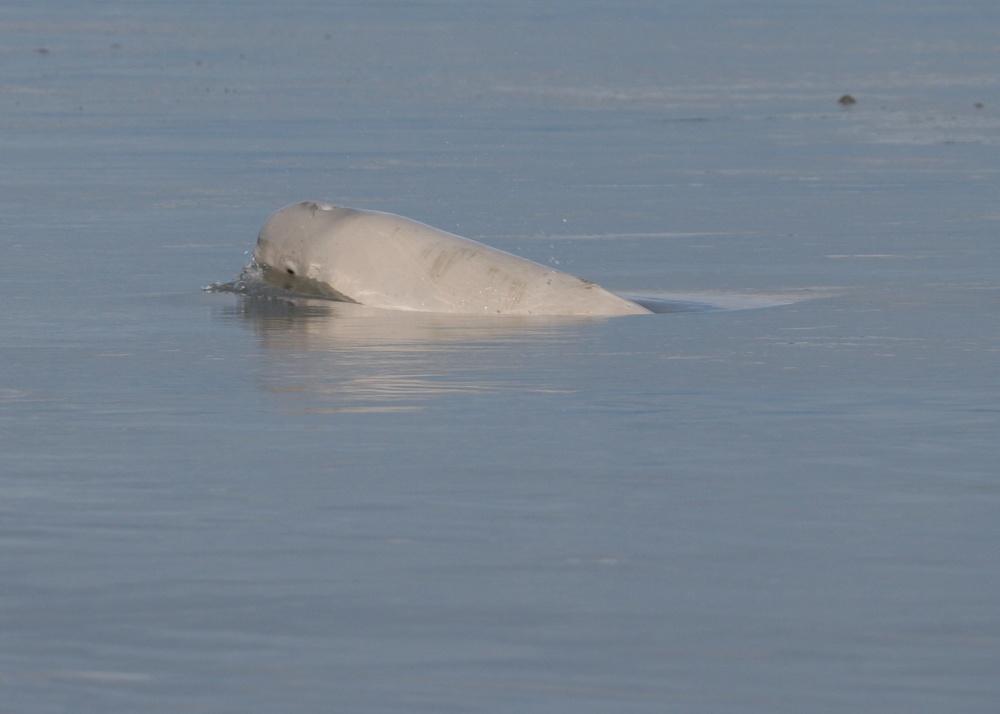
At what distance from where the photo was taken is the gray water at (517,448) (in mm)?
5773

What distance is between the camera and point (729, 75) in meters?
36.7

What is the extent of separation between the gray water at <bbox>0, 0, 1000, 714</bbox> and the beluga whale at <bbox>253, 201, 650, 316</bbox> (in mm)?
316

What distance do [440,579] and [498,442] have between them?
216cm

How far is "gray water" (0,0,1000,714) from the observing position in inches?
227

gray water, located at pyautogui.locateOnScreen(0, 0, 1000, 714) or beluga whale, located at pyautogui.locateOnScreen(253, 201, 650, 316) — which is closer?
gray water, located at pyautogui.locateOnScreen(0, 0, 1000, 714)

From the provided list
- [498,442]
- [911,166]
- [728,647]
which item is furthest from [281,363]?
[911,166]

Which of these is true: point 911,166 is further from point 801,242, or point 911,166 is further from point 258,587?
point 258,587

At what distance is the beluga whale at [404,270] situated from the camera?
13.5 metres

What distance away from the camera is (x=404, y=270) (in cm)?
1373

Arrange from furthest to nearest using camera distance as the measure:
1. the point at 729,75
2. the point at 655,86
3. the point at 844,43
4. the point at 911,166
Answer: the point at 844,43
the point at 729,75
the point at 655,86
the point at 911,166

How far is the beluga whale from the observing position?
13469mm

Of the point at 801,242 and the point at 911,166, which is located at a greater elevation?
the point at 911,166

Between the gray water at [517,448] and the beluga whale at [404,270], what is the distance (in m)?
0.32

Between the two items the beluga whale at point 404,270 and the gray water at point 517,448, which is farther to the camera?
the beluga whale at point 404,270
